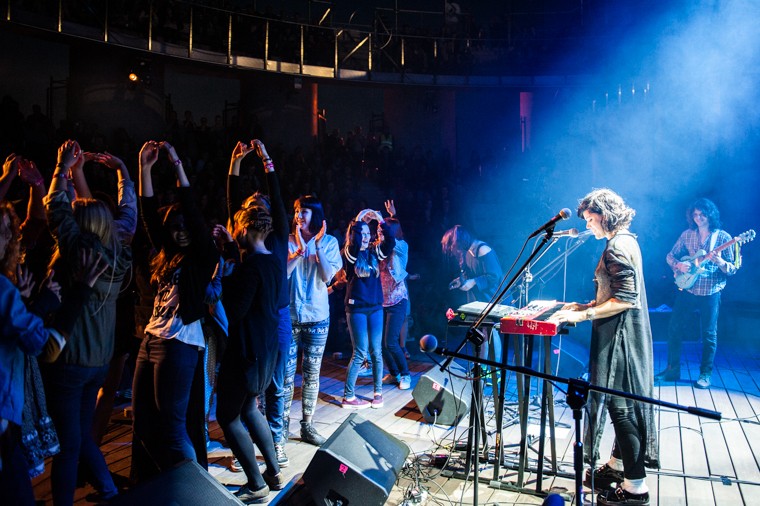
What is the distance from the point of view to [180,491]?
2.41m

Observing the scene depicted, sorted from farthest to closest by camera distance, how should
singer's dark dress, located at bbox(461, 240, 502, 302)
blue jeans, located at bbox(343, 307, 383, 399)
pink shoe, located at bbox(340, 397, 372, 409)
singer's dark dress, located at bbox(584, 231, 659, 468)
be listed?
singer's dark dress, located at bbox(461, 240, 502, 302) < pink shoe, located at bbox(340, 397, 372, 409) < blue jeans, located at bbox(343, 307, 383, 399) < singer's dark dress, located at bbox(584, 231, 659, 468)

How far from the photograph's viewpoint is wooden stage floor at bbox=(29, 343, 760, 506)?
11.6 feet

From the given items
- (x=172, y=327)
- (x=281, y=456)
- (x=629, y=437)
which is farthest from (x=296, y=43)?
(x=629, y=437)

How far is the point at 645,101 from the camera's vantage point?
11789mm

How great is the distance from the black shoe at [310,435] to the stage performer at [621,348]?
1.93 meters

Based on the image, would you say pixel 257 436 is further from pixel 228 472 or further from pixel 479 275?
pixel 479 275

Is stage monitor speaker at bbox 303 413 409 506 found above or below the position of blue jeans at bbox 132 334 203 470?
below

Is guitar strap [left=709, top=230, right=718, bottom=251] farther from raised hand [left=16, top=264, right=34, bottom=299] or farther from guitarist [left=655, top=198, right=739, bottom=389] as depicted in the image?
raised hand [left=16, top=264, right=34, bottom=299]

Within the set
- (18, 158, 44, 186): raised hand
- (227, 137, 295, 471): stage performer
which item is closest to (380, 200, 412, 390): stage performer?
(227, 137, 295, 471): stage performer

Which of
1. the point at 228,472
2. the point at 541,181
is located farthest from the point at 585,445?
the point at 541,181

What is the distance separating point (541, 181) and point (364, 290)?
32.8 ft

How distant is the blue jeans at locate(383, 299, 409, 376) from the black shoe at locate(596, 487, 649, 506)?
2.93 meters

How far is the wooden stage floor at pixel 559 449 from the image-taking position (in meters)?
3.52

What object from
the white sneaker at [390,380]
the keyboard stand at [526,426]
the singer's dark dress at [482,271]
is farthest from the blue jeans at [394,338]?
the keyboard stand at [526,426]
